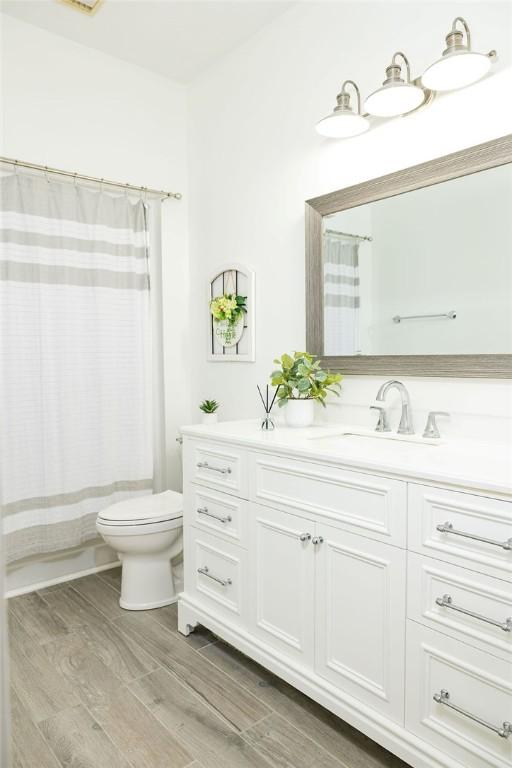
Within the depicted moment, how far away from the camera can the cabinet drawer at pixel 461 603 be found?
3.88 ft

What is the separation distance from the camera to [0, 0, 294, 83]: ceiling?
2412 millimetres

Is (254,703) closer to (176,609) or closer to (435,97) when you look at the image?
(176,609)

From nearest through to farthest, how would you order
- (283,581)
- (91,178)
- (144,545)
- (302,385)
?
1. (283,581)
2. (302,385)
3. (144,545)
4. (91,178)

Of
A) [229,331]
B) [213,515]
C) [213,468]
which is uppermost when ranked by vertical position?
[229,331]

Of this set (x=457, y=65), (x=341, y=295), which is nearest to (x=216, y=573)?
(x=341, y=295)

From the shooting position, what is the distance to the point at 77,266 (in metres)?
2.67

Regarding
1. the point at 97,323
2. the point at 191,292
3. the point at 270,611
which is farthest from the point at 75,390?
the point at 270,611

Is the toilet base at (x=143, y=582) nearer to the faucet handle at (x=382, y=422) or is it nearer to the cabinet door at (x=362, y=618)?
the cabinet door at (x=362, y=618)

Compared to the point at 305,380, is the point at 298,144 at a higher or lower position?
higher

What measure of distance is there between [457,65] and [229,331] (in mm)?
1579

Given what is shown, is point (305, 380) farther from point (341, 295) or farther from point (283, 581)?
point (283, 581)

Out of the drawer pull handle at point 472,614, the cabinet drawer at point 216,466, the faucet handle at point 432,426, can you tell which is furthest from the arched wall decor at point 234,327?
the drawer pull handle at point 472,614

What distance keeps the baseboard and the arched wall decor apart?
1251mm

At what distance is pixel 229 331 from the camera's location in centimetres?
281
